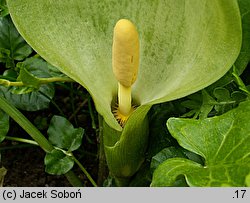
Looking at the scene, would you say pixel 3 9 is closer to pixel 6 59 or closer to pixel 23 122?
pixel 6 59

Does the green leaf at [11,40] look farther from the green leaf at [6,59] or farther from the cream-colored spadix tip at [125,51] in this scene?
the cream-colored spadix tip at [125,51]

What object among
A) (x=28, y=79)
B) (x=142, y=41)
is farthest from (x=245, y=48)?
(x=28, y=79)

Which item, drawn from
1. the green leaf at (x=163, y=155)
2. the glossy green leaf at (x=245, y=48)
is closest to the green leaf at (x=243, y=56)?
the glossy green leaf at (x=245, y=48)

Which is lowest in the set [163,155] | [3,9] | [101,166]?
[101,166]

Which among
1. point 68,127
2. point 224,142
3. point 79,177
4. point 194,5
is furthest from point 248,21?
point 79,177

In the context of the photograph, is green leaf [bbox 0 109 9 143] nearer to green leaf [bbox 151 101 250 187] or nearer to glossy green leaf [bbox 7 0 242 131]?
glossy green leaf [bbox 7 0 242 131]

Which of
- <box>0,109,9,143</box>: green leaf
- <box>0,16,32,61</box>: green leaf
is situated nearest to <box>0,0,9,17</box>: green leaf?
<box>0,16,32,61</box>: green leaf
